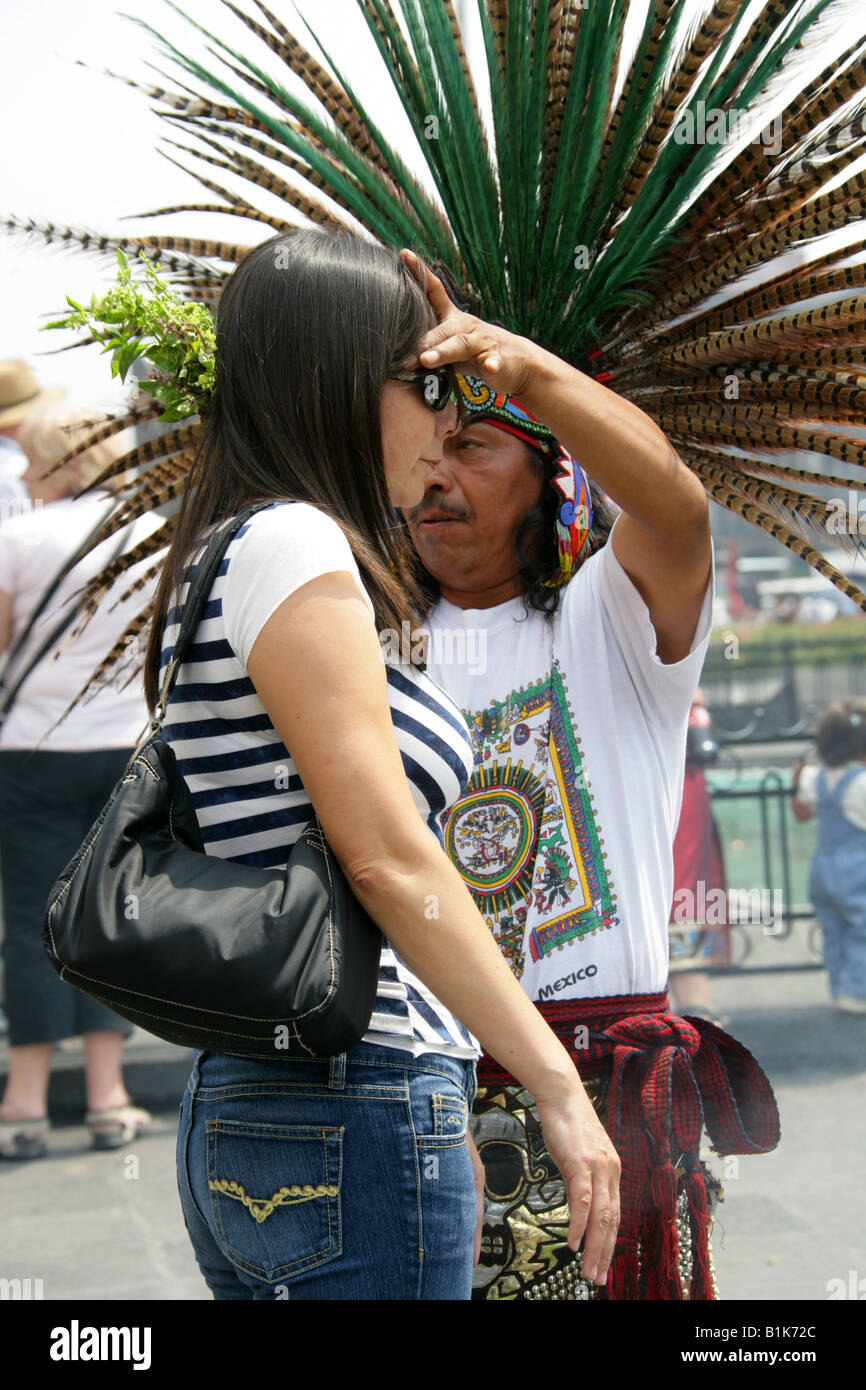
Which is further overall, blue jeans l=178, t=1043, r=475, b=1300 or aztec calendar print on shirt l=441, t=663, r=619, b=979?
aztec calendar print on shirt l=441, t=663, r=619, b=979

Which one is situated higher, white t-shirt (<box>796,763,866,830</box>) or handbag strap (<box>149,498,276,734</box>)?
handbag strap (<box>149,498,276,734</box>)

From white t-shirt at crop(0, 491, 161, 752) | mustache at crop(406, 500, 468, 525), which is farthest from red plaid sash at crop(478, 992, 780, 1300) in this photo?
white t-shirt at crop(0, 491, 161, 752)

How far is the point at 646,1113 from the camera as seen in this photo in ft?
6.30

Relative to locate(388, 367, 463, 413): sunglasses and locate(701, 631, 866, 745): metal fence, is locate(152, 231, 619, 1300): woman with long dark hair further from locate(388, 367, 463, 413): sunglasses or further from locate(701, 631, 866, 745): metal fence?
locate(701, 631, 866, 745): metal fence

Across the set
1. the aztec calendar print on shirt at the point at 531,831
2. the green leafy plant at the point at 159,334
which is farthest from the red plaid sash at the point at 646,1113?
the green leafy plant at the point at 159,334

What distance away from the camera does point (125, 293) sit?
1823mm

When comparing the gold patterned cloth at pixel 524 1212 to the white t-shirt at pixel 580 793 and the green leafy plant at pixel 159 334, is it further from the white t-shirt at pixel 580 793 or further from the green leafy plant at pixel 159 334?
the green leafy plant at pixel 159 334

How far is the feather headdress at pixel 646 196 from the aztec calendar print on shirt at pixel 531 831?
0.48 metres

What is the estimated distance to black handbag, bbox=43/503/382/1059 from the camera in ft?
4.31

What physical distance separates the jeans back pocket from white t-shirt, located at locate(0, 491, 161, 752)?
2942 millimetres

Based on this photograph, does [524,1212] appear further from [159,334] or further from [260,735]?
[159,334]

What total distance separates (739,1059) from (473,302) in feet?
4.22

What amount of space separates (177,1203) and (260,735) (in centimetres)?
320

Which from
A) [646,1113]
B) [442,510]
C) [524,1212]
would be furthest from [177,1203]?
[442,510]
